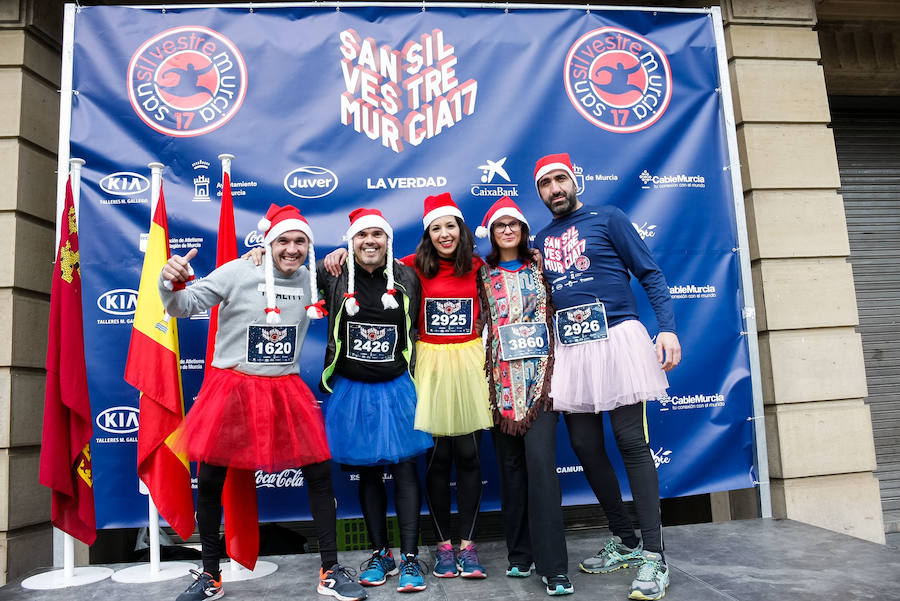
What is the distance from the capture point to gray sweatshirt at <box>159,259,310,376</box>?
2572 mm

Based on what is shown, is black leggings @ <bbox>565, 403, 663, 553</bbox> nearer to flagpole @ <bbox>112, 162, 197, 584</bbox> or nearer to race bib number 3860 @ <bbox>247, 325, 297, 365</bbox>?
race bib number 3860 @ <bbox>247, 325, 297, 365</bbox>

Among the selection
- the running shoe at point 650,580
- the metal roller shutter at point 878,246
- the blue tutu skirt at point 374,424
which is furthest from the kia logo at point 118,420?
the metal roller shutter at point 878,246

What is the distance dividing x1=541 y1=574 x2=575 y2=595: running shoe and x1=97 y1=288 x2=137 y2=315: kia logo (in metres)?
2.57

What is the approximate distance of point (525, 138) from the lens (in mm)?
3611

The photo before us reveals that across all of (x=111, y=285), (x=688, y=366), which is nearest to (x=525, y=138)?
(x=688, y=366)

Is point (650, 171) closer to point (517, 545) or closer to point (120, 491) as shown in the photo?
point (517, 545)

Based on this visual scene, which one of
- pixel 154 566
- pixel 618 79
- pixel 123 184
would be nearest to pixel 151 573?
pixel 154 566

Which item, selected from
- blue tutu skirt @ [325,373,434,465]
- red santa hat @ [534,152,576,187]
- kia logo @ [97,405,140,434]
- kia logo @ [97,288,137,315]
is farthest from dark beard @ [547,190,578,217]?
kia logo @ [97,405,140,434]

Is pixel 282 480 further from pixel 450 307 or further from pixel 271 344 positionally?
pixel 450 307

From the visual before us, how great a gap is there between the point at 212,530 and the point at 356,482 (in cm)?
97

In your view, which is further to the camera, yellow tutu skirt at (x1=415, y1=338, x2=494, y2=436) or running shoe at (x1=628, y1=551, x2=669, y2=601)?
yellow tutu skirt at (x1=415, y1=338, x2=494, y2=436)

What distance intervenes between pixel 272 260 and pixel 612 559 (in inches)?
79.9

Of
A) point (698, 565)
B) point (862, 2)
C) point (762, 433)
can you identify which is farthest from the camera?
point (862, 2)

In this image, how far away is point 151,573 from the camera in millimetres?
2830
